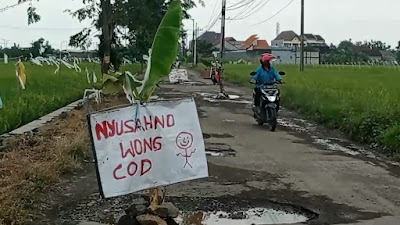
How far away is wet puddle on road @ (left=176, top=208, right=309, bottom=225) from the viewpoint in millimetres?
6191

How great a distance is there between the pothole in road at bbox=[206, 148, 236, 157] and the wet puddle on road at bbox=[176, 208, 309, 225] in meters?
3.66

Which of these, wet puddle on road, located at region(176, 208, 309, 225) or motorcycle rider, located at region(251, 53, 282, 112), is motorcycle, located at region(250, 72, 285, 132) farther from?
wet puddle on road, located at region(176, 208, 309, 225)

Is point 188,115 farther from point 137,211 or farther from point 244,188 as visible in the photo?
point 244,188

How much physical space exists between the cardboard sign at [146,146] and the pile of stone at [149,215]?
1.04ft

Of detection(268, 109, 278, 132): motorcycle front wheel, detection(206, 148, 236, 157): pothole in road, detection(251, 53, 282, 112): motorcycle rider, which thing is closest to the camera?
detection(206, 148, 236, 157): pothole in road

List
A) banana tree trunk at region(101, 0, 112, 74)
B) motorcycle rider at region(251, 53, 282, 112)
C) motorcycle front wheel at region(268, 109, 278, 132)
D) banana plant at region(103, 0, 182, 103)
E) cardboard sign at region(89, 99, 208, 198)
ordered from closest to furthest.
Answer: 1. cardboard sign at region(89, 99, 208, 198)
2. banana plant at region(103, 0, 182, 103)
3. motorcycle front wheel at region(268, 109, 278, 132)
4. motorcycle rider at region(251, 53, 282, 112)
5. banana tree trunk at region(101, 0, 112, 74)

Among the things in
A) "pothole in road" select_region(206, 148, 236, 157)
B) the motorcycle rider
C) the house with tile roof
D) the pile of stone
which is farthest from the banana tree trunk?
the house with tile roof

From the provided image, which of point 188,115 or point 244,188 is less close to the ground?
point 188,115

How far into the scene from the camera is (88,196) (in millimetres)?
7254

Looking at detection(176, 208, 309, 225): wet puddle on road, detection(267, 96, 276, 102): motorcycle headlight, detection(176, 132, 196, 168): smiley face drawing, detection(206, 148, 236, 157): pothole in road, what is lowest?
detection(206, 148, 236, 157): pothole in road

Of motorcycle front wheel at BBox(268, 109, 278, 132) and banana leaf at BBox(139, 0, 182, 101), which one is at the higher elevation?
banana leaf at BBox(139, 0, 182, 101)

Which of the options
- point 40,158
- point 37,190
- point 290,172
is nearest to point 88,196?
→ point 37,190

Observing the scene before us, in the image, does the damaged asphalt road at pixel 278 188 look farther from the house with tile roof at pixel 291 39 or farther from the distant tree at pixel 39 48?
the house with tile roof at pixel 291 39

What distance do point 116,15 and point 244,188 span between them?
602 inches
